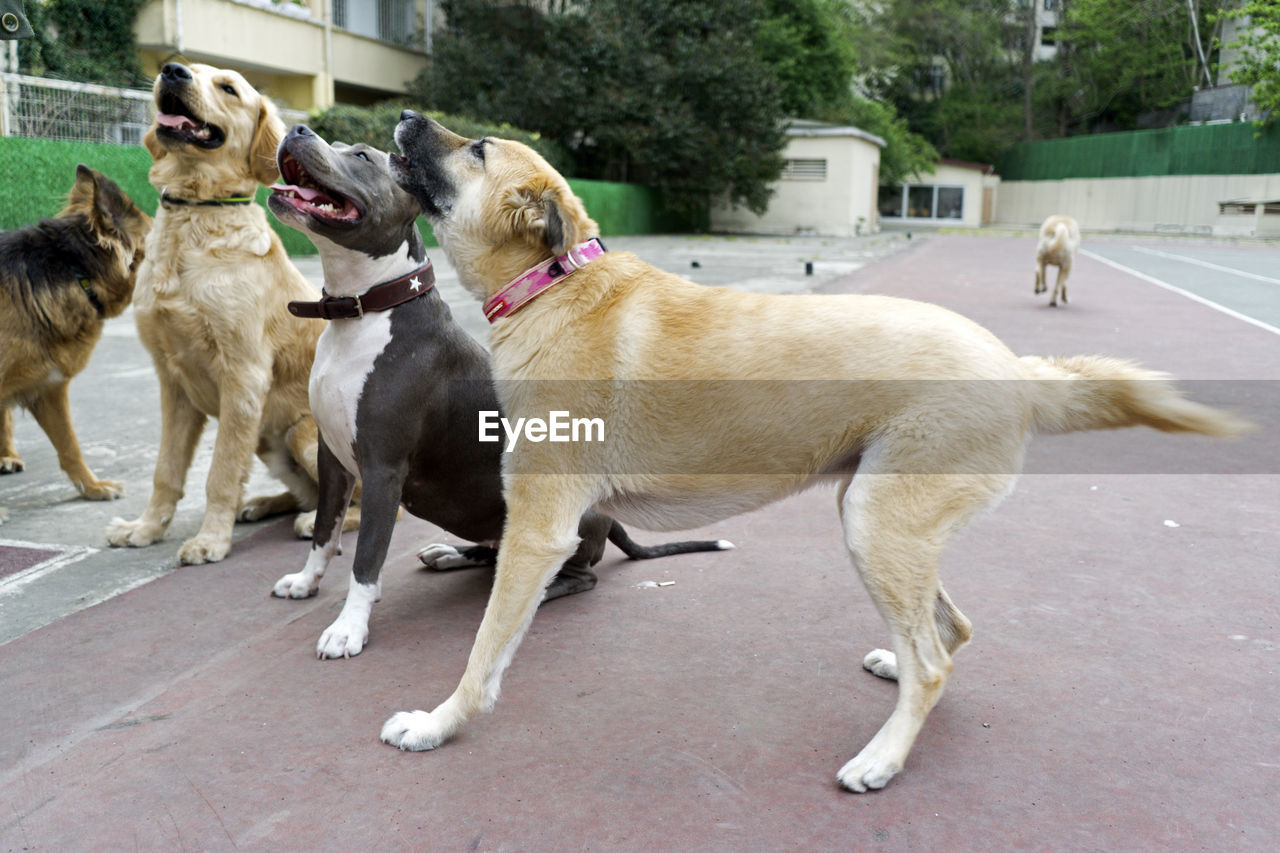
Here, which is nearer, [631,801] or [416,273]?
[631,801]

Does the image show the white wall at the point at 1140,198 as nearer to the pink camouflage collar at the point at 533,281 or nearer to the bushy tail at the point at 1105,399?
the bushy tail at the point at 1105,399

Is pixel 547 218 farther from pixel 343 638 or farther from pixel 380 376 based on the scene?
pixel 343 638

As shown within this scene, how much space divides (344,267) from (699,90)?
88.9ft

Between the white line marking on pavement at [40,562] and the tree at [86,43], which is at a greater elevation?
the tree at [86,43]

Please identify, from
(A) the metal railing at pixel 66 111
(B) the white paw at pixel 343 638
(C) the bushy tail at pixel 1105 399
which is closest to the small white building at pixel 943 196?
(A) the metal railing at pixel 66 111

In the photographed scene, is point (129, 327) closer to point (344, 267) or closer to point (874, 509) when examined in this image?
point (344, 267)

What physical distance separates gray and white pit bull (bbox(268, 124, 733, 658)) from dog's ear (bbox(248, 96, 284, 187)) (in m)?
0.80

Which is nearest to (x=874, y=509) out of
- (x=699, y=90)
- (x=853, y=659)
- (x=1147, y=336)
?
(x=853, y=659)

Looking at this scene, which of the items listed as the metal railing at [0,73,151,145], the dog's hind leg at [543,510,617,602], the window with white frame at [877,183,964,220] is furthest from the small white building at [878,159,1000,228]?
the dog's hind leg at [543,510,617,602]

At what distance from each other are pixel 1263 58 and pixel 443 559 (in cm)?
4940

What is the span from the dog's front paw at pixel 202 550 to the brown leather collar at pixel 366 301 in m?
1.21

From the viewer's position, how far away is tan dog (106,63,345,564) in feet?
13.2

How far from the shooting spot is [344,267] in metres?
3.39

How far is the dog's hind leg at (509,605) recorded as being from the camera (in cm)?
265
